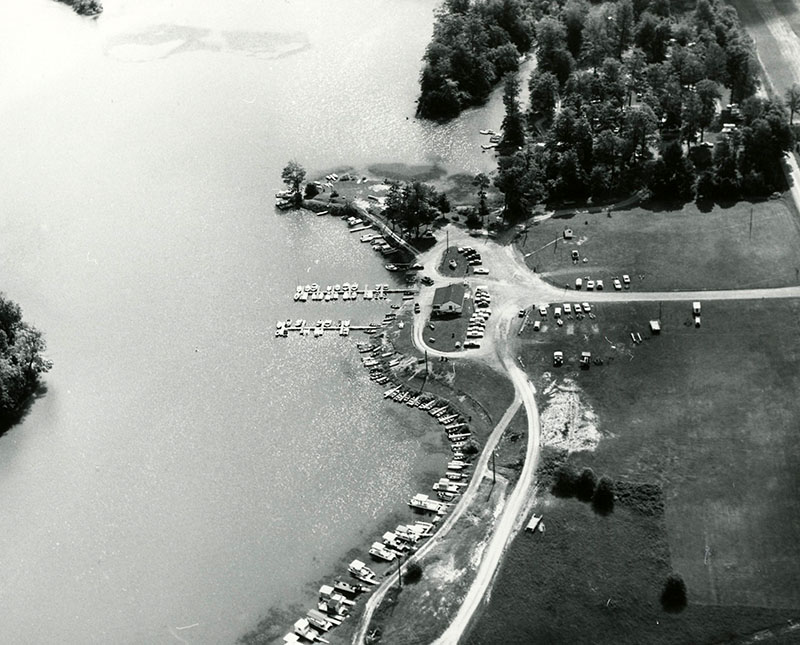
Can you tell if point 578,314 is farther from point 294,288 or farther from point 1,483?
point 1,483

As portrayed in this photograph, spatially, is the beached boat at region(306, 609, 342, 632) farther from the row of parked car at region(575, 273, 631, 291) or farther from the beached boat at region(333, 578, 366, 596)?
the row of parked car at region(575, 273, 631, 291)

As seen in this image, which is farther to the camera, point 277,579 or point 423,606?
point 277,579

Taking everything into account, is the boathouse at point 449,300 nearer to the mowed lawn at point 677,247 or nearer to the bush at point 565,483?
the mowed lawn at point 677,247

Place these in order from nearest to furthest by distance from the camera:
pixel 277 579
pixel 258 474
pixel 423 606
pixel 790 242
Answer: pixel 423 606, pixel 277 579, pixel 258 474, pixel 790 242

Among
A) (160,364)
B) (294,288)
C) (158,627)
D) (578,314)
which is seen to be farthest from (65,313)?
(578,314)

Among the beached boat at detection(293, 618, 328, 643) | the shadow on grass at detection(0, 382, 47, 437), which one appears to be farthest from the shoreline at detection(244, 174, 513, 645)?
the shadow on grass at detection(0, 382, 47, 437)

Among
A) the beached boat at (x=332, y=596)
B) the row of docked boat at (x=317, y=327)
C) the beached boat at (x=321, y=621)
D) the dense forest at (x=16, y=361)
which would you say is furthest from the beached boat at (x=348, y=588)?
the dense forest at (x=16, y=361)

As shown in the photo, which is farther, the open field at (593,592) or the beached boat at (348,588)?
the beached boat at (348,588)

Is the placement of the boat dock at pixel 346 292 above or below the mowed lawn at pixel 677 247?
below

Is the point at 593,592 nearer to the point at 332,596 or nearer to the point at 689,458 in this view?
the point at 689,458
